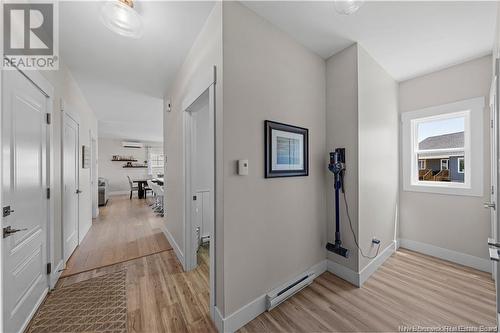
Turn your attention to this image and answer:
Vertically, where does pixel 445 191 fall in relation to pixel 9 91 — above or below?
below

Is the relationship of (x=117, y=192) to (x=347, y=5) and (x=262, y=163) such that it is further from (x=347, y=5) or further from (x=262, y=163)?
(x=347, y=5)

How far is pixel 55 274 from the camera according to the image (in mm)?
2072

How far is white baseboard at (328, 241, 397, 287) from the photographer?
6.70ft

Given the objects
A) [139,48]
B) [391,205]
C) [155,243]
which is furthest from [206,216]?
[391,205]

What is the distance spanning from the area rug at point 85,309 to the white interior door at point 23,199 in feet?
0.35

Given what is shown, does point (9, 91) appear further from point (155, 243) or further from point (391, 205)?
point (391, 205)

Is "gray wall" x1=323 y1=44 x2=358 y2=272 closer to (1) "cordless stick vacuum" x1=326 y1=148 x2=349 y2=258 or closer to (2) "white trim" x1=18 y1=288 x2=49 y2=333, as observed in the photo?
(1) "cordless stick vacuum" x1=326 y1=148 x2=349 y2=258

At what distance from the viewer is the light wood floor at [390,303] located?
1.55 m

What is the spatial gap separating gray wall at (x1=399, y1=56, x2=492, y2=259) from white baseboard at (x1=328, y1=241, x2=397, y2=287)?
809mm

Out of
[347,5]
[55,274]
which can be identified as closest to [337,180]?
[347,5]

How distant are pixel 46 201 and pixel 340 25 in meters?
3.34

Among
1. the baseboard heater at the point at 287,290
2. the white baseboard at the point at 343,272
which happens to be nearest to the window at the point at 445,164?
the white baseboard at the point at 343,272

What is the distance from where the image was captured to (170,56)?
233cm

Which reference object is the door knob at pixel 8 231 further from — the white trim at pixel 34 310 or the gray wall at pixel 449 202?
the gray wall at pixel 449 202
